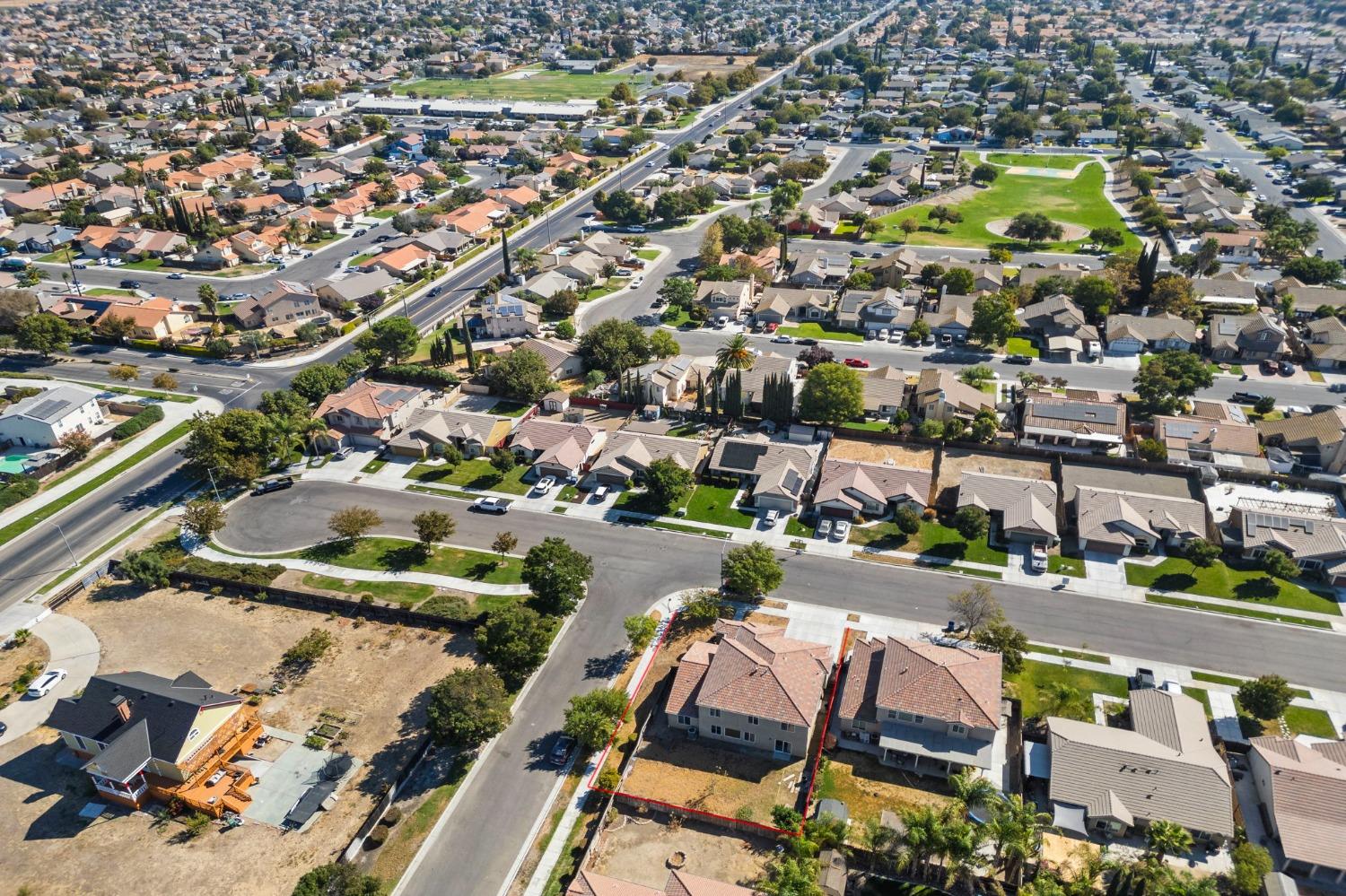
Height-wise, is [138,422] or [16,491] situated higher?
[138,422]

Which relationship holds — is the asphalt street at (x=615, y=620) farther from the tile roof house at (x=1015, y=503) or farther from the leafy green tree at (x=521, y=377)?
the leafy green tree at (x=521, y=377)

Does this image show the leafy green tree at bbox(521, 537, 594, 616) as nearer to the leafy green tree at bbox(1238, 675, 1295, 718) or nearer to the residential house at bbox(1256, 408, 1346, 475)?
the leafy green tree at bbox(1238, 675, 1295, 718)

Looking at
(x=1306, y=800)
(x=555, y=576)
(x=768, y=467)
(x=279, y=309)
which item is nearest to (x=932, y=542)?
(x=768, y=467)

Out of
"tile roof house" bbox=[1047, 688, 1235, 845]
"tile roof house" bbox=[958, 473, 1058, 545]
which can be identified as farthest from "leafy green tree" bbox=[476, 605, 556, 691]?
A: "tile roof house" bbox=[958, 473, 1058, 545]

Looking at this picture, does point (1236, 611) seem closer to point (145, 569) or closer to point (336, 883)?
point (336, 883)

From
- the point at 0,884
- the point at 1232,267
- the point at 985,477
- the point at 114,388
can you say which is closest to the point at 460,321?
the point at 114,388
